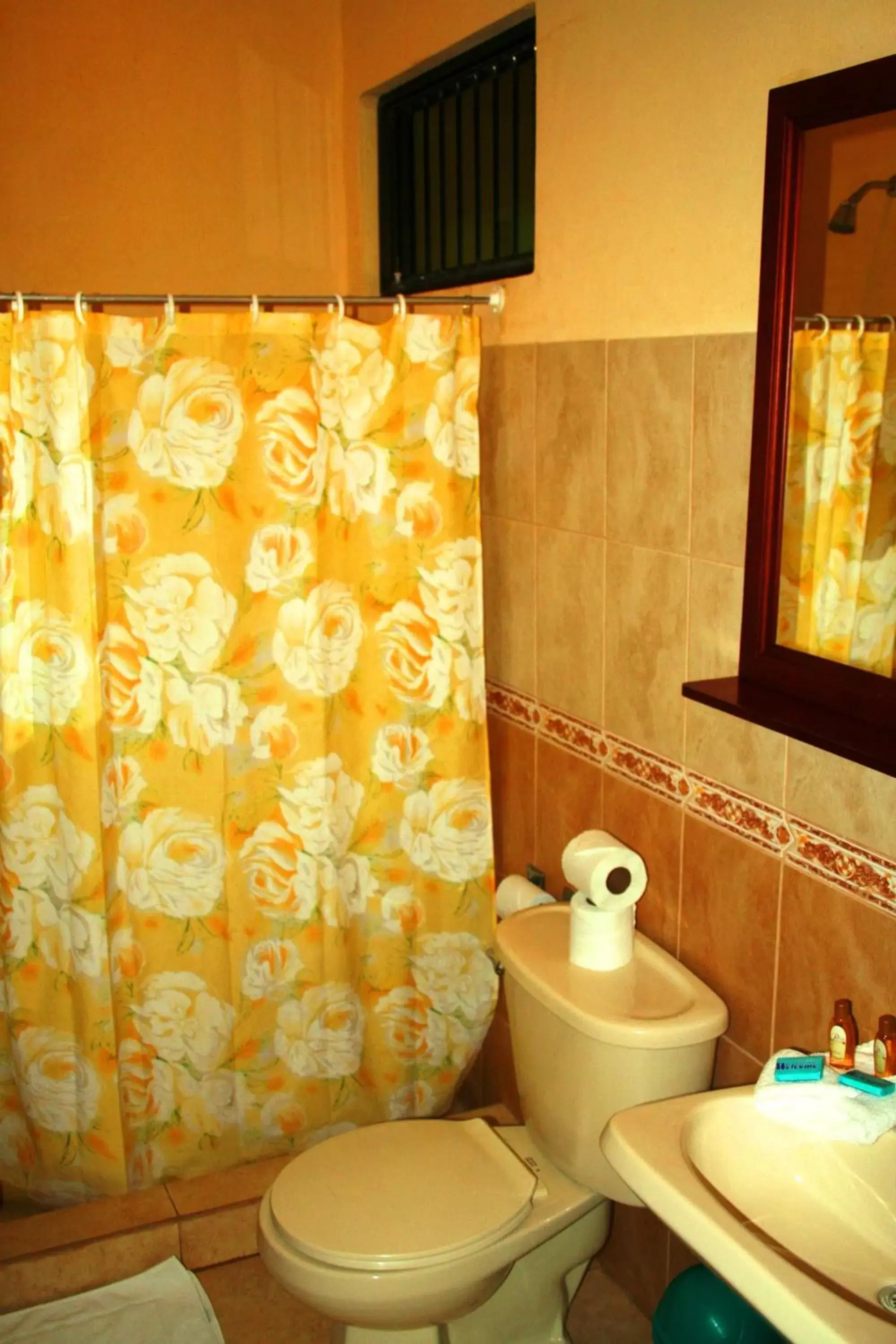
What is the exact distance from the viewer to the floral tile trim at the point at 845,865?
1.55 metres

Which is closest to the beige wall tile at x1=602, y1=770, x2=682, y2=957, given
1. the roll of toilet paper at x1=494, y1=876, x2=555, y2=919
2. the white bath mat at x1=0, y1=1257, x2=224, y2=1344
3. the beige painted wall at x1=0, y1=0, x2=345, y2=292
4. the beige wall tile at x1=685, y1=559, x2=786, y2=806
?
the beige wall tile at x1=685, y1=559, x2=786, y2=806

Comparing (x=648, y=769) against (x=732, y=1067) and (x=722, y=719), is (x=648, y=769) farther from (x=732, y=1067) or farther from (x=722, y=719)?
(x=732, y=1067)

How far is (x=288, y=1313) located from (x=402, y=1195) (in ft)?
1.78

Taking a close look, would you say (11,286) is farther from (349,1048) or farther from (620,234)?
(349,1048)

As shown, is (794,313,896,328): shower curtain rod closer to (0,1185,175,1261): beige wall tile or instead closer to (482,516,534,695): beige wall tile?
(482,516,534,695): beige wall tile

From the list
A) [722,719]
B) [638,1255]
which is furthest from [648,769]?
[638,1255]

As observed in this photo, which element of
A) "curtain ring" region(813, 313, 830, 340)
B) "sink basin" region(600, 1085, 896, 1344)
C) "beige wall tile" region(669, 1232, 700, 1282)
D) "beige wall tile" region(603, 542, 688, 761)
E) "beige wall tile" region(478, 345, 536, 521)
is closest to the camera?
"sink basin" region(600, 1085, 896, 1344)

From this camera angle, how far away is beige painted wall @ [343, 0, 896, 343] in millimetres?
1604

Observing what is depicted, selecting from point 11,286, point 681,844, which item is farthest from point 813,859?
point 11,286

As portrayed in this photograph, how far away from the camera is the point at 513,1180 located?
1960mm

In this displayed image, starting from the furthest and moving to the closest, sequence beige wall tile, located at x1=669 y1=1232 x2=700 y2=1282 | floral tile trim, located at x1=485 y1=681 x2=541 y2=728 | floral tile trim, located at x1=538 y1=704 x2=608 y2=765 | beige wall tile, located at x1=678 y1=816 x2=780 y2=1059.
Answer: floral tile trim, located at x1=485 y1=681 x2=541 y2=728, floral tile trim, located at x1=538 y1=704 x2=608 y2=765, beige wall tile, located at x1=669 y1=1232 x2=700 y2=1282, beige wall tile, located at x1=678 y1=816 x2=780 y2=1059

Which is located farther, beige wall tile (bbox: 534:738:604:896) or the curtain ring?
beige wall tile (bbox: 534:738:604:896)

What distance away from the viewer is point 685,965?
6.51ft

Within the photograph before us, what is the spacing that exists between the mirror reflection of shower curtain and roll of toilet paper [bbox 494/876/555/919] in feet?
2.71
